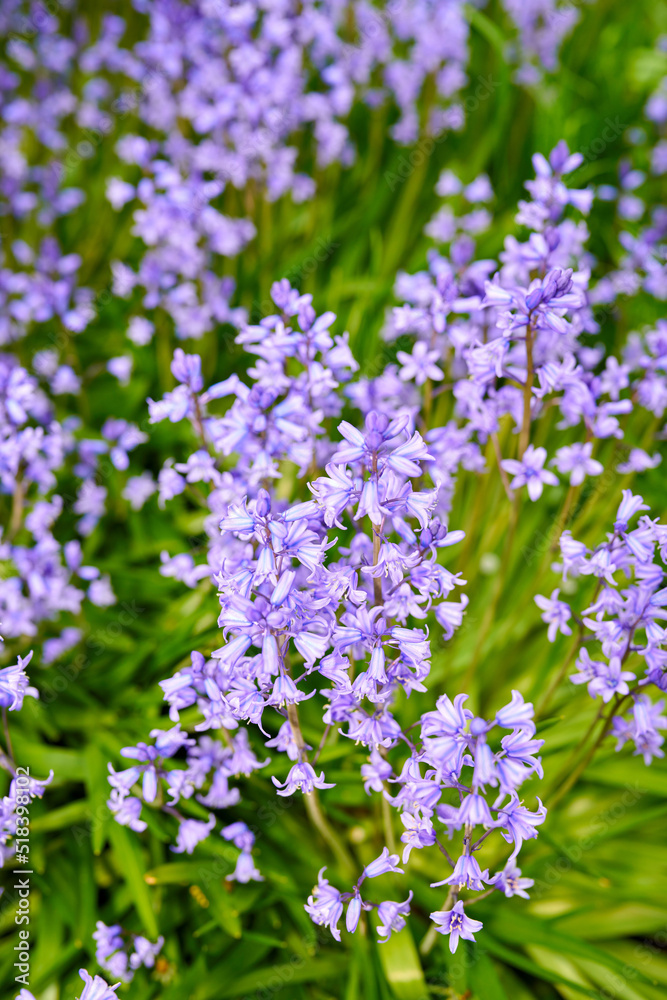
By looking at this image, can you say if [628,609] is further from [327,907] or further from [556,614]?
[327,907]

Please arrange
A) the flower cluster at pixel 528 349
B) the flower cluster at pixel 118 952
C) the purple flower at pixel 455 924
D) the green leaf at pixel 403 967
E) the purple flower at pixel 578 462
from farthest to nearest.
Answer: the purple flower at pixel 578 462 < the green leaf at pixel 403 967 < the flower cluster at pixel 118 952 < the flower cluster at pixel 528 349 < the purple flower at pixel 455 924

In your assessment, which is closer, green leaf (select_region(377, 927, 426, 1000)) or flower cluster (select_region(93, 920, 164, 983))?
flower cluster (select_region(93, 920, 164, 983))

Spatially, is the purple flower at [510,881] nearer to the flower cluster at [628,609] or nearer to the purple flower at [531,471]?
the flower cluster at [628,609]

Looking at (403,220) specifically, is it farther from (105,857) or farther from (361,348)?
(105,857)

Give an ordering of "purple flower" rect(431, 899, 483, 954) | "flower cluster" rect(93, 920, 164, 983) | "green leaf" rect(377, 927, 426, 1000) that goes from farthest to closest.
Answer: "green leaf" rect(377, 927, 426, 1000)
"flower cluster" rect(93, 920, 164, 983)
"purple flower" rect(431, 899, 483, 954)

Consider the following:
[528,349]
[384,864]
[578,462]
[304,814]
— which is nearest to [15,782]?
[384,864]

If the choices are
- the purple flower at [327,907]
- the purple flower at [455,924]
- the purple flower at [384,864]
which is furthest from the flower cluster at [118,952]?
the purple flower at [455,924]

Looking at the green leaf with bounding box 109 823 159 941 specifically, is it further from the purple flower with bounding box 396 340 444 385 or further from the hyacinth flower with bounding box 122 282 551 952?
the purple flower with bounding box 396 340 444 385

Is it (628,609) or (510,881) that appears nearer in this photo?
(628,609)

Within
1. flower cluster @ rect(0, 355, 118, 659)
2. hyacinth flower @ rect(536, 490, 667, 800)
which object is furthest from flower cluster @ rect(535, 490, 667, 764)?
flower cluster @ rect(0, 355, 118, 659)
